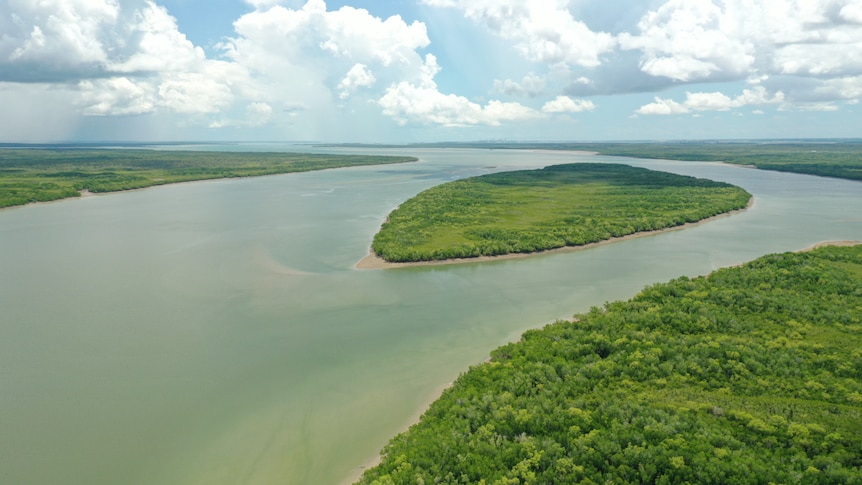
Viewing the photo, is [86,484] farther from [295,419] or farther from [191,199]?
[191,199]

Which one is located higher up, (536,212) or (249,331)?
(536,212)

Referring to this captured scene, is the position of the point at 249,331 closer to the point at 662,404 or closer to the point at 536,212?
the point at 662,404

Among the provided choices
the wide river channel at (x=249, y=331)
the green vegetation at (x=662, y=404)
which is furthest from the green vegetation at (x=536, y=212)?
the green vegetation at (x=662, y=404)

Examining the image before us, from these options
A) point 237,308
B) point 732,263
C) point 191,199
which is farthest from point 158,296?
point 191,199

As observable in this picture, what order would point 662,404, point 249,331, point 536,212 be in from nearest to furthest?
point 662,404 < point 249,331 < point 536,212

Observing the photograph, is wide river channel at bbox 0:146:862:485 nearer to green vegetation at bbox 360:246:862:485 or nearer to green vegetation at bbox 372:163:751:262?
green vegetation at bbox 372:163:751:262

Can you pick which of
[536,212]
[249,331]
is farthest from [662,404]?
[536,212]
